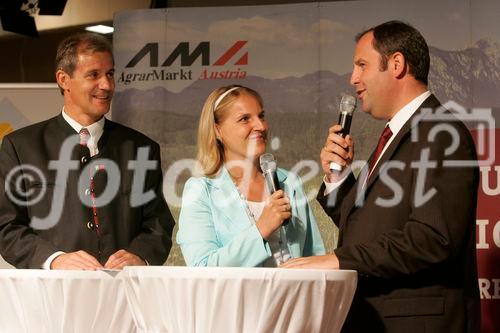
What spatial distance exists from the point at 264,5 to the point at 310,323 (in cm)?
329

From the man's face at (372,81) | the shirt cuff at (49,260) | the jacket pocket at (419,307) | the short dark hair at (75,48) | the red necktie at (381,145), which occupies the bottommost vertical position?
the jacket pocket at (419,307)

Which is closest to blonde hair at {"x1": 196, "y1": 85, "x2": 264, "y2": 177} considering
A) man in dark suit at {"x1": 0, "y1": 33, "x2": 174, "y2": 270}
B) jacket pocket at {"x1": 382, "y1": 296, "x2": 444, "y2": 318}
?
man in dark suit at {"x1": 0, "y1": 33, "x2": 174, "y2": 270}

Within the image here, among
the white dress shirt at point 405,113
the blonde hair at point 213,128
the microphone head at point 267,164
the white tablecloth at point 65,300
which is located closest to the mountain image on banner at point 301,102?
the blonde hair at point 213,128

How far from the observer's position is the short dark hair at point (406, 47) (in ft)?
9.34

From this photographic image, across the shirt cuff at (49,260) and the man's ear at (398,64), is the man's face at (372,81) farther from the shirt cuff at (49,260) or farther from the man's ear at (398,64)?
the shirt cuff at (49,260)

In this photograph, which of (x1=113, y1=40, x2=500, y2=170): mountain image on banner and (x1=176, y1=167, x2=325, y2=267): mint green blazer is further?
(x1=113, y1=40, x2=500, y2=170): mountain image on banner

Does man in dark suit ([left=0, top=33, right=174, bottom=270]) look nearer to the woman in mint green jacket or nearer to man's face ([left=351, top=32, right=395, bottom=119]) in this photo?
the woman in mint green jacket

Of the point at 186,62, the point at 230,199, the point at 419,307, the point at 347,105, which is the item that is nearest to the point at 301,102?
the point at 186,62

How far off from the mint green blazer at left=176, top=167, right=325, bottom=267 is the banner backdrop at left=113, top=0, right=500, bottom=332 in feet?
4.92

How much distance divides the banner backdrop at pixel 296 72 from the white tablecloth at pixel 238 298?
9.08 ft

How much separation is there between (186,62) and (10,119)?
98 cm

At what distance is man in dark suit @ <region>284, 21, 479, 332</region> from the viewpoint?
95.6 inches

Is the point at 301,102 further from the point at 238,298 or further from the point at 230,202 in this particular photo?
the point at 238,298

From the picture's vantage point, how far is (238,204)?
10.7 feet
